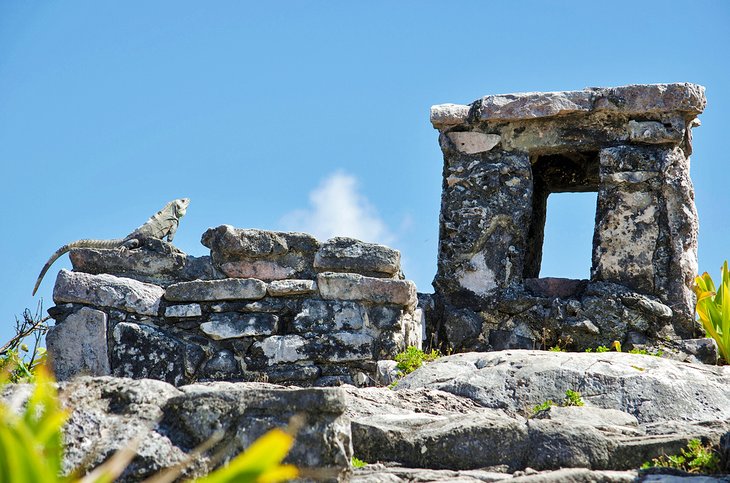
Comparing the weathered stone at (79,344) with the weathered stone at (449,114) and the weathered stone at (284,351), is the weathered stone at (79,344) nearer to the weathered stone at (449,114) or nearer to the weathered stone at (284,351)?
the weathered stone at (284,351)

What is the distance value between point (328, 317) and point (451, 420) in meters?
2.59

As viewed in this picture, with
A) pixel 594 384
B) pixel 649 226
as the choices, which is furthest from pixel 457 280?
pixel 594 384

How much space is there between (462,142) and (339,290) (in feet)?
7.83

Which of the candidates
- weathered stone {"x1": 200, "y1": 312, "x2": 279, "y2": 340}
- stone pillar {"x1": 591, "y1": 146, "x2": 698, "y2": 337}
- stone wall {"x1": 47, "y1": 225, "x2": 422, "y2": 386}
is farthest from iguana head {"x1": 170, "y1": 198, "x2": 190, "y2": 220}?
stone pillar {"x1": 591, "y1": 146, "x2": 698, "y2": 337}

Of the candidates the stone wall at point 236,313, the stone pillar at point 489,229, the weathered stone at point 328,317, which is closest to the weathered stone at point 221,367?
the stone wall at point 236,313

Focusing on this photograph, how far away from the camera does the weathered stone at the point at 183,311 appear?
20.9 ft

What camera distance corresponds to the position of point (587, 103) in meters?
7.93

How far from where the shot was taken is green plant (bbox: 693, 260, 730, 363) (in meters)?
6.91

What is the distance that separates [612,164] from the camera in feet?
25.8

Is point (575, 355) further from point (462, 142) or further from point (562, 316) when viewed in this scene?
point (462, 142)

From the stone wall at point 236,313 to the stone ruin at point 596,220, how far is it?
1522mm

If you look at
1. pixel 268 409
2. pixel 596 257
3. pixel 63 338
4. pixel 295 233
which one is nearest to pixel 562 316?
pixel 596 257

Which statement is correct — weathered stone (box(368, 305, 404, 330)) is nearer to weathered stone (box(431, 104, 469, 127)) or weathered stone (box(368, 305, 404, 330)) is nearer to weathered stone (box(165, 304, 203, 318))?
weathered stone (box(165, 304, 203, 318))

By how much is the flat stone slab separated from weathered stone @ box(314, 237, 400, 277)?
6.74 feet
